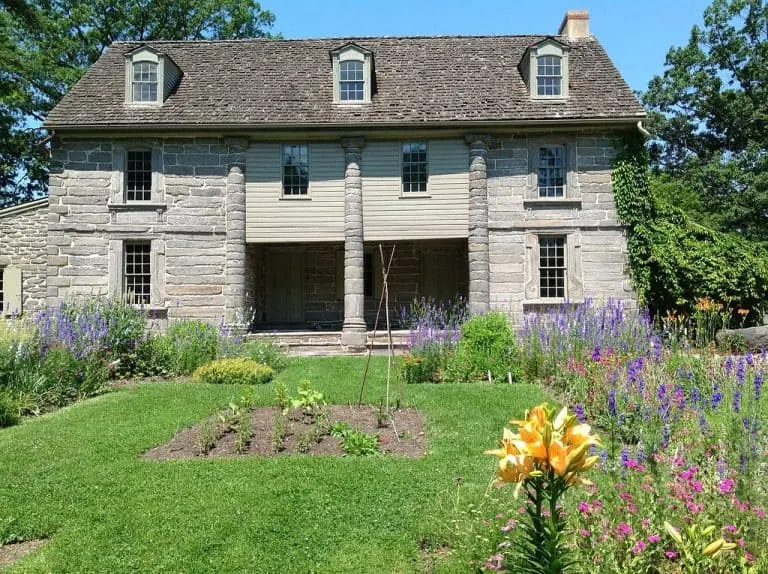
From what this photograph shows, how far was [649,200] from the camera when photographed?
15.2 m

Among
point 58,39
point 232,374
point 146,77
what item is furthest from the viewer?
point 58,39

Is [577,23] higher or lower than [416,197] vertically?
higher

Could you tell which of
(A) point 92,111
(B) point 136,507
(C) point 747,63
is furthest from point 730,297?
(C) point 747,63

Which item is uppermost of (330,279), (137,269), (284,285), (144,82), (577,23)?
(577,23)

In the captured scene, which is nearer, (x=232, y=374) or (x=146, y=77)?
(x=232, y=374)

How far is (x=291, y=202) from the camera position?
15680 mm

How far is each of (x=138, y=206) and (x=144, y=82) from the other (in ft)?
12.0

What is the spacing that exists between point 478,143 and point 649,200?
4924 mm

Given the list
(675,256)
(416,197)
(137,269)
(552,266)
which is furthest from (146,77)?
(675,256)

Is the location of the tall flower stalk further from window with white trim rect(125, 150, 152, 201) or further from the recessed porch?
the recessed porch

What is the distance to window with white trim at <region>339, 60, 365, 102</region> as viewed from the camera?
1592 centimetres

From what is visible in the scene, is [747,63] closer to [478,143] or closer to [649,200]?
[649,200]

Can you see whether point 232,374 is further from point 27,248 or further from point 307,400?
point 27,248

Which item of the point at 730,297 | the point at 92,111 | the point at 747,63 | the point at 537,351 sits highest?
Result: the point at 747,63
